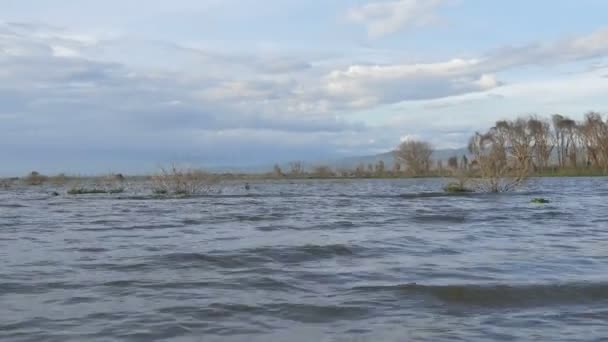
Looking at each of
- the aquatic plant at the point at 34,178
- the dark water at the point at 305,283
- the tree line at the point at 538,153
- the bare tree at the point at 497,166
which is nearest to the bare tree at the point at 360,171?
the tree line at the point at 538,153

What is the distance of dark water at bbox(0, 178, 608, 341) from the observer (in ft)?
23.7

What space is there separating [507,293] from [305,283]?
2.89 meters

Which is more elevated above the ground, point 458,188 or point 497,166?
point 497,166

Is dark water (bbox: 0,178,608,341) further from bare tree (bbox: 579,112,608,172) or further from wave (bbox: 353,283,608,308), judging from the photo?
bare tree (bbox: 579,112,608,172)

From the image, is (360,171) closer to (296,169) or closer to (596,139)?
(296,169)

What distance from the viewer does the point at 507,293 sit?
904 cm

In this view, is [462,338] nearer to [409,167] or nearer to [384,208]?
[384,208]

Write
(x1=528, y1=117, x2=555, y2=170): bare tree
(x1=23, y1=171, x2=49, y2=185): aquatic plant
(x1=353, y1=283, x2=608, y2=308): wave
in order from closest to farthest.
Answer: (x1=353, y1=283, x2=608, y2=308): wave, (x1=23, y1=171, x2=49, y2=185): aquatic plant, (x1=528, y1=117, x2=555, y2=170): bare tree

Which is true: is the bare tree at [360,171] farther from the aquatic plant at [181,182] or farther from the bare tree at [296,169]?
the aquatic plant at [181,182]

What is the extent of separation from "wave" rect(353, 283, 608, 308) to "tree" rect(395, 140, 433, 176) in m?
93.7

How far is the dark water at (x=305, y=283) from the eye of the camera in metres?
7.21

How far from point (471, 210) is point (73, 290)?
1925cm

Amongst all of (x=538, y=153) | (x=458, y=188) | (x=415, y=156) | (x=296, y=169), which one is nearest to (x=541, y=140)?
(x=538, y=153)

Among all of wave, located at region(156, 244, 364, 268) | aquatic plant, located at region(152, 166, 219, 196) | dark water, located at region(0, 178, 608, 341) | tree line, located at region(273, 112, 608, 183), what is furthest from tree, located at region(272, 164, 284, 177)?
wave, located at region(156, 244, 364, 268)
